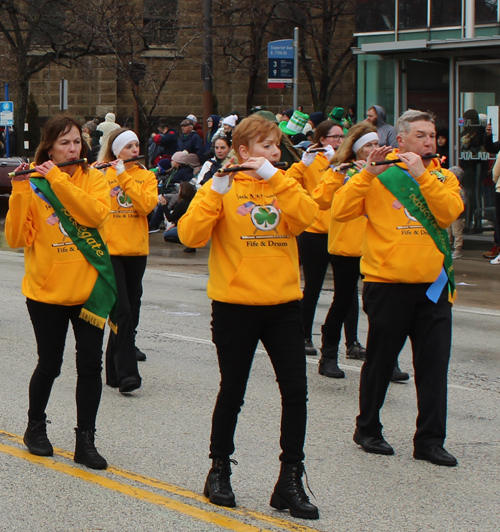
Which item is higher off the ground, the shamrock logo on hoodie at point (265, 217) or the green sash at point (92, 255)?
the shamrock logo on hoodie at point (265, 217)

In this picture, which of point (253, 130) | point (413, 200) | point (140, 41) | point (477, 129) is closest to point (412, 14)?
point (477, 129)

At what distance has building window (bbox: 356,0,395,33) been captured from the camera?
728 inches

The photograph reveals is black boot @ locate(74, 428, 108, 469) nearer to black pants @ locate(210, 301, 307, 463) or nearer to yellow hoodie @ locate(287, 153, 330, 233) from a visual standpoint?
black pants @ locate(210, 301, 307, 463)

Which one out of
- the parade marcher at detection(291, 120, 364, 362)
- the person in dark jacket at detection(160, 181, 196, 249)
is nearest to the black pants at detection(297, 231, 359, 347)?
the parade marcher at detection(291, 120, 364, 362)

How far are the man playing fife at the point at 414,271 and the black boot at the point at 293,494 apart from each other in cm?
115

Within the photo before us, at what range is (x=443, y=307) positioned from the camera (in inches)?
214

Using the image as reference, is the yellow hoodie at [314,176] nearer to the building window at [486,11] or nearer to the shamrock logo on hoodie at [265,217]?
the shamrock logo on hoodie at [265,217]

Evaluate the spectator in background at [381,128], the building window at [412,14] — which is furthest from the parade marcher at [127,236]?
the building window at [412,14]

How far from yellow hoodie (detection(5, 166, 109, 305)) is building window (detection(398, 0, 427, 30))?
550 inches

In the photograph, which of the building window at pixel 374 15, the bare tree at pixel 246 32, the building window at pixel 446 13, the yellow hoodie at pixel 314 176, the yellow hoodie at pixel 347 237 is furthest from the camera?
the bare tree at pixel 246 32

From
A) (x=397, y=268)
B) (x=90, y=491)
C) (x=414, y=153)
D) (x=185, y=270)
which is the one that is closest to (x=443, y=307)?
(x=397, y=268)

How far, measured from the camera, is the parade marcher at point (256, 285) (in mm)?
4535

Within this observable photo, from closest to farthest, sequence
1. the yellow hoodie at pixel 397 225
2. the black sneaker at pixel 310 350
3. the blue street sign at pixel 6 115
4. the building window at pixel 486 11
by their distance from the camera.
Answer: the yellow hoodie at pixel 397 225, the black sneaker at pixel 310 350, the building window at pixel 486 11, the blue street sign at pixel 6 115

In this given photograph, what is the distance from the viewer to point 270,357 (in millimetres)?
4617
